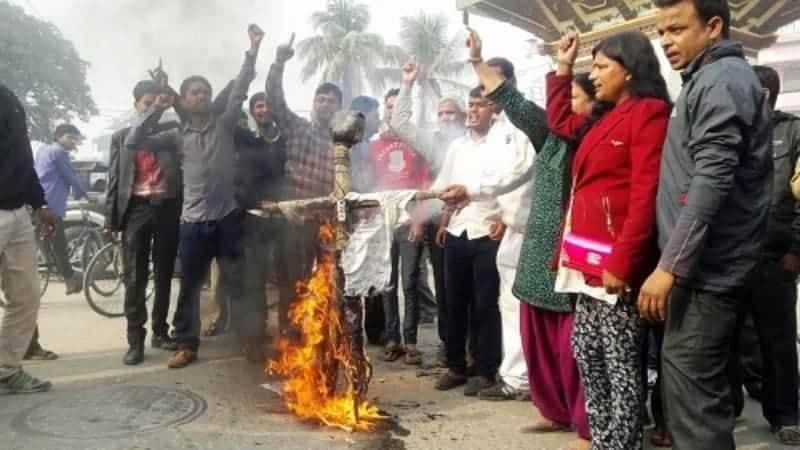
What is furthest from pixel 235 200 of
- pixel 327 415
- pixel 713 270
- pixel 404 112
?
pixel 713 270

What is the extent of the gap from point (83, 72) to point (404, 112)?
5056 mm

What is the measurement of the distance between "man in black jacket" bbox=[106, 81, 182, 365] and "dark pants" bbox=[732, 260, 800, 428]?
4.38 meters

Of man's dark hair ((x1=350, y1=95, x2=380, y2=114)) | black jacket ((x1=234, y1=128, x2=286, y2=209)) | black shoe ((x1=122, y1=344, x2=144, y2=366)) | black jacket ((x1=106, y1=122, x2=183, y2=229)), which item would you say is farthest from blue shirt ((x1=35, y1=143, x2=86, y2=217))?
man's dark hair ((x1=350, y1=95, x2=380, y2=114))

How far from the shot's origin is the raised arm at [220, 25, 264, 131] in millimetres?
4945

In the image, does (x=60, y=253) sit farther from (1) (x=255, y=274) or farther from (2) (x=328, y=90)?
(2) (x=328, y=90)

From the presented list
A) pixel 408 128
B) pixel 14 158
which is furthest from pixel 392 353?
pixel 14 158

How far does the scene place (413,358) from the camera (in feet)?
16.6

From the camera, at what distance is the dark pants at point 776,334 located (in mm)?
3430

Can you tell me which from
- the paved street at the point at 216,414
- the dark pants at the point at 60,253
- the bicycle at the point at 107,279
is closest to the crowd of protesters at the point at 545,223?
the paved street at the point at 216,414

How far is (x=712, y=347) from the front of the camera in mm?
2277

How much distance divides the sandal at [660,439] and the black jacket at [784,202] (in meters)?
1.18

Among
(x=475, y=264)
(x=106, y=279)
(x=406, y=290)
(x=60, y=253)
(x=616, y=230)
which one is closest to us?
(x=616, y=230)

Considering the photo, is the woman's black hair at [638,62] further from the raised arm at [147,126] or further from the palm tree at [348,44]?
the palm tree at [348,44]

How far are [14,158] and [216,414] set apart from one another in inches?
88.8
